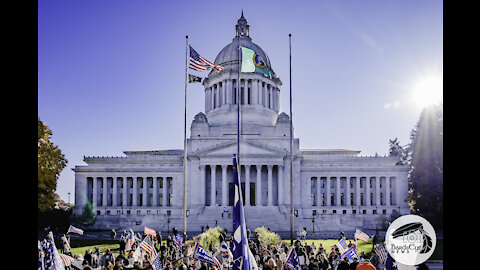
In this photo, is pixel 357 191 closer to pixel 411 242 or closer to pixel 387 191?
pixel 387 191

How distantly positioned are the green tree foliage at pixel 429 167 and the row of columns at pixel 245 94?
28.6 meters

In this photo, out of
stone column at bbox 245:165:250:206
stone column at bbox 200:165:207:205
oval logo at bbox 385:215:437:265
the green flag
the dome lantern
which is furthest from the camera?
the dome lantern

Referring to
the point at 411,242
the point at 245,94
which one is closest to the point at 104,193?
the point at 245,94

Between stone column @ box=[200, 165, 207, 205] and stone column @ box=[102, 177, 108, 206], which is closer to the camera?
stone column @ box=[200, 165, 207, 205]

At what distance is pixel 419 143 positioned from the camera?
5081 centimetres

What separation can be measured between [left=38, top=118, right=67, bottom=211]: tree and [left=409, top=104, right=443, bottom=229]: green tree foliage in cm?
4594

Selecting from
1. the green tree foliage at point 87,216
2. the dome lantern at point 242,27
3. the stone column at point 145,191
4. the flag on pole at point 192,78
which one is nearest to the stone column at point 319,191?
the stone column at point 145,191

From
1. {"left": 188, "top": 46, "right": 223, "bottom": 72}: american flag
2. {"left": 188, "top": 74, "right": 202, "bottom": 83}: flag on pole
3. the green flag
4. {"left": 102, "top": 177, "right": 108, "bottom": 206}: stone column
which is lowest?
{"left": 102, "top": 177, "right": 108, "bottom": 206}: stone column

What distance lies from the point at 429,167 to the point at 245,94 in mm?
34211

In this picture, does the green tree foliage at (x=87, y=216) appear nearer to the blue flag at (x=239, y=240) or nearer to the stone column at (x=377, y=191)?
the stone column at (x=377, y=191)

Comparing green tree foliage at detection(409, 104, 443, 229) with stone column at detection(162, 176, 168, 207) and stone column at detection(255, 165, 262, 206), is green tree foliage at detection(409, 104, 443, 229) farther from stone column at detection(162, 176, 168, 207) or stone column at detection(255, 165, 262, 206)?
stone column at detection(162, 176, 168, 207)

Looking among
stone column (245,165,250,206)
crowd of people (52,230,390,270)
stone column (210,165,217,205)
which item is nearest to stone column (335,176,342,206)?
stone column (245,165,250,206)

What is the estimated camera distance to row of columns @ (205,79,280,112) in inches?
2776
